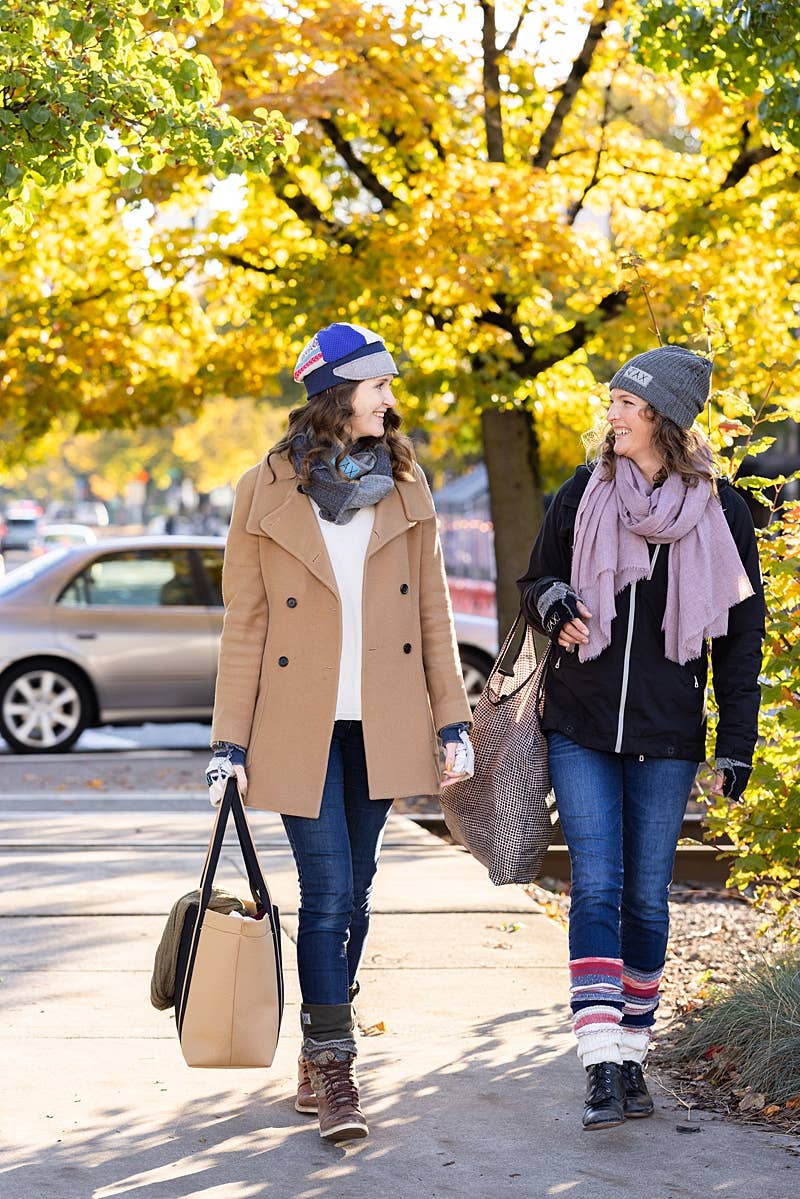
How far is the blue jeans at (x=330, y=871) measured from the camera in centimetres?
435

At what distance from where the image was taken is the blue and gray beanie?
4.40 metres

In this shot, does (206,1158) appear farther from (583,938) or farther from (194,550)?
(194,550)

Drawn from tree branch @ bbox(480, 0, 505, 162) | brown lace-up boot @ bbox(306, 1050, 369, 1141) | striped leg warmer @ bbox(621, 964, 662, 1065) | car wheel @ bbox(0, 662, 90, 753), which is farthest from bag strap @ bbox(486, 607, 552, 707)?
car wheel @ bbox(0, 662, 90, 753)

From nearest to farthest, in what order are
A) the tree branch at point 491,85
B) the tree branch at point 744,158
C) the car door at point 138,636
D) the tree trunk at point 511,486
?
the tree branch at point 744,158
the tree branch at point 491,85
the car door at point 138,636
the tree trunk at point 511,486

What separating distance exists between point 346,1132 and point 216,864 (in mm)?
703

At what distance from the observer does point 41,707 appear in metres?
13.0

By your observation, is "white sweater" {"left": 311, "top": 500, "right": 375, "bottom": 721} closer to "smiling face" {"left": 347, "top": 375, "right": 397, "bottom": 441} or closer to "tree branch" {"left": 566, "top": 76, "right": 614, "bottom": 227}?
"smiling face" {"left": 347, "top": 375, "right": 397, "bottom": 441}

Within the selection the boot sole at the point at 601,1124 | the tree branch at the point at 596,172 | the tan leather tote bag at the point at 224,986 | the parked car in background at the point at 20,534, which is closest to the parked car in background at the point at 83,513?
the parked car in background at the point at 20,534

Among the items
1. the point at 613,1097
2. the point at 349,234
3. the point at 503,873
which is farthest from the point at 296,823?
the point at 349,234

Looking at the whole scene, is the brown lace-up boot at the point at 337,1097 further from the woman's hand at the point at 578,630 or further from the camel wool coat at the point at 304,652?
the woman's hand at the point at 578,630

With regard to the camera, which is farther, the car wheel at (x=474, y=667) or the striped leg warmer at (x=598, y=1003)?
the car wheel at (x=474, y=667)

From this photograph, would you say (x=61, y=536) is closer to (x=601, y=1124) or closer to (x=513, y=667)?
(x=513, y=667)

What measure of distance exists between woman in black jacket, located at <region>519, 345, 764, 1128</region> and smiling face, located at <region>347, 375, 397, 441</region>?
56 centimetres

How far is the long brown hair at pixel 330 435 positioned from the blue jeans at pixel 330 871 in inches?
26.0
